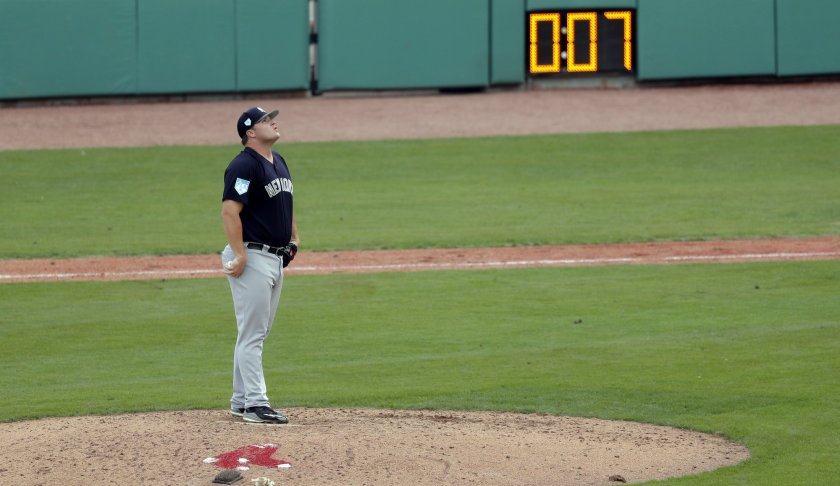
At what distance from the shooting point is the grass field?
8.82 metres

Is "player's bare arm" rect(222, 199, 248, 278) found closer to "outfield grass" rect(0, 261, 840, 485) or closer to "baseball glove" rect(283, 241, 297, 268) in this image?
"baseball glove" rect(283, 241, 297, 268)

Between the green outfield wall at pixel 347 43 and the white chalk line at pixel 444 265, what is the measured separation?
38.0ft

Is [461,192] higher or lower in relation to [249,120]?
lower

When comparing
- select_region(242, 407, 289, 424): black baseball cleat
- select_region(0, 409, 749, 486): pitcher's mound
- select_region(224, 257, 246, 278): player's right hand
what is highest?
select_region(224, 257, 246, 278): player's right hand

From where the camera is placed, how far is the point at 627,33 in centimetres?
2614

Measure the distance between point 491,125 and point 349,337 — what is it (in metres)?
14.8

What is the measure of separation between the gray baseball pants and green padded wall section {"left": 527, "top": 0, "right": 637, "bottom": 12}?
19.0 meters

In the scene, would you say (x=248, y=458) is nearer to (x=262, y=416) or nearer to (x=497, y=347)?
(x=262, y=416)

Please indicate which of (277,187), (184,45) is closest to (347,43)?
(184,45)

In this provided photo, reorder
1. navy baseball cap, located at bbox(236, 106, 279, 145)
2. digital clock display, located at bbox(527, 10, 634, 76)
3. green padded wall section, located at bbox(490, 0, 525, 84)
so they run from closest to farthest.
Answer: navy baseball cap, located at bbox(236, 106, 279, 145)
digital clock display, located at bbox(527, 10, 634, 76)
green padded wall section, located at bbox(490, 0, 525, 84)

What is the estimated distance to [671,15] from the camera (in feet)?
87.1

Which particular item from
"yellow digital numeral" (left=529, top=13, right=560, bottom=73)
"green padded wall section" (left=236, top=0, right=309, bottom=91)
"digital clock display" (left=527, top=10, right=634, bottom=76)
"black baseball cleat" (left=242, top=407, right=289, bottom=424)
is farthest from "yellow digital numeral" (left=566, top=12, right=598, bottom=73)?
"black baseball cleat" (left=242, top=407, right=289, bottom=424)

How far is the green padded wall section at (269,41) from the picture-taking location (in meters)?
26.2

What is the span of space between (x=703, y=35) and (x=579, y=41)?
9.17 ft
